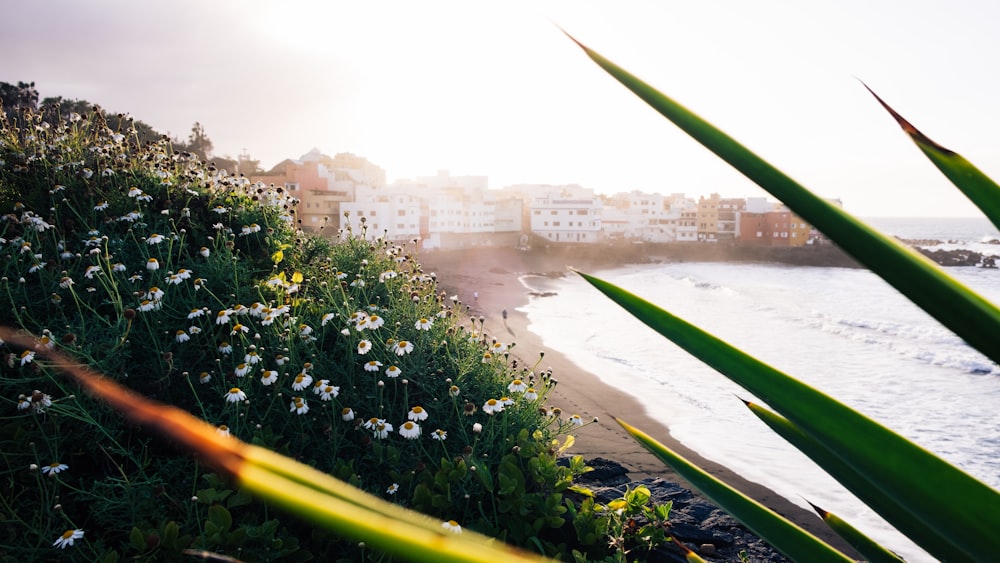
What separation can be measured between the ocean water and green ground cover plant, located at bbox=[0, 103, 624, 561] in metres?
2.03

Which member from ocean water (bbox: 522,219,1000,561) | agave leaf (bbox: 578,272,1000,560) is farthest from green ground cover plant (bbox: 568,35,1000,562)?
ocean water (bbox: 522,219,1000,561)

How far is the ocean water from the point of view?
8.42m

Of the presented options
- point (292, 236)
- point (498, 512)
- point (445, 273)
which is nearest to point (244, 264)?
point (292, 236)

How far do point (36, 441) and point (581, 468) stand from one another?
10.5 ft

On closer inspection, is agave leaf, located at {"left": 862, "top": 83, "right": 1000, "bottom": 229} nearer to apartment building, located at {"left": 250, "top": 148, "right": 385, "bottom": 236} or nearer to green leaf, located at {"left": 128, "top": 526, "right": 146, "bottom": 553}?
green leaf, located at {"left": 128, "top": 526, "right": 146, "bottom": 553}

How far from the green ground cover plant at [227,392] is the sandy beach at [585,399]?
1.74 meters

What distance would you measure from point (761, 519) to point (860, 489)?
163 mm

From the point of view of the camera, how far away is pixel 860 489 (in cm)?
75

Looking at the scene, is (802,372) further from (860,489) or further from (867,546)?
(860,489)

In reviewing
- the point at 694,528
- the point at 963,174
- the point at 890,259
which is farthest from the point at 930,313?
the point at 694,528

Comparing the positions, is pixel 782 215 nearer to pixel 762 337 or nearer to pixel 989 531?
pixel 762 337

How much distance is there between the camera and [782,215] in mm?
68688

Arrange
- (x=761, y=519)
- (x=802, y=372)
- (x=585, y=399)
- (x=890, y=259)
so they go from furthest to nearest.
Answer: (x=802, y=372) < (x=585, y=399) < (x=761, y=519) < (x=890, y=259)

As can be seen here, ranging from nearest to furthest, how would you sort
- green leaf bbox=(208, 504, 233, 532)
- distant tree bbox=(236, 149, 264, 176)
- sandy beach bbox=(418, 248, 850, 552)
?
green leaf bbox=(208, 504, 233, 532) < sandy beach bbox=(418, 248, 850, 552) < distant tree bbox=(236, 149, 264, 176)
